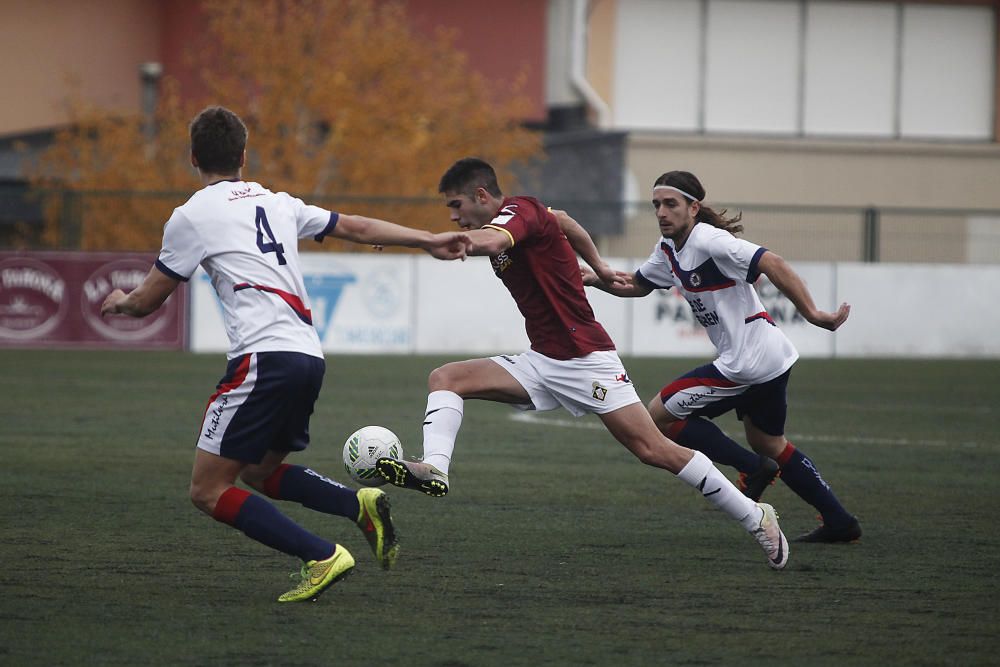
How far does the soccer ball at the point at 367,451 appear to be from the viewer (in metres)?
6.43

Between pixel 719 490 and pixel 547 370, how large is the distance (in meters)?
0.97

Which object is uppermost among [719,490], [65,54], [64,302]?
[65,54]

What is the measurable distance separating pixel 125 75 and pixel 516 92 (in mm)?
9337

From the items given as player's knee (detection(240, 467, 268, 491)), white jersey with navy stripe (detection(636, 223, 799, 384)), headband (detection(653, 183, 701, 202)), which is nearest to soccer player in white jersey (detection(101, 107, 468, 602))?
player's knee (detection(240, 467, 268, 491))

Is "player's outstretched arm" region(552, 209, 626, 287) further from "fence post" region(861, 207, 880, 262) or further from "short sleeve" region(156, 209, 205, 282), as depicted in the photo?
"fence post" region(861, 207, 880, 262)

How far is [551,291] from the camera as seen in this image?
667 centimetres

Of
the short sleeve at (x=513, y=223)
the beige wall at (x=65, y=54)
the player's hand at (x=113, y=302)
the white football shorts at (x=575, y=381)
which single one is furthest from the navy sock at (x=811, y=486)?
the beige wall at (x=65, y=54)

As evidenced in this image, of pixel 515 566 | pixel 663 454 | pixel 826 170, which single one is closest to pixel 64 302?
pixel 515 566

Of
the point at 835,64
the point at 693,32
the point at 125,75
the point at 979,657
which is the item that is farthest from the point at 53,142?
the point at 979,657

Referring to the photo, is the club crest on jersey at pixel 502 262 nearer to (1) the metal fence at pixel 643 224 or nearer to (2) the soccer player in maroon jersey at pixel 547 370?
(2) the soccer player in maroon jersey at pixel 547 370

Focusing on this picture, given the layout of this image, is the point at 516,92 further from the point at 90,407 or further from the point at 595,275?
the point at 595,275

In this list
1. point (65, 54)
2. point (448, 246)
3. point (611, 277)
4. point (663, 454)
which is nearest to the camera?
point (448, 246)

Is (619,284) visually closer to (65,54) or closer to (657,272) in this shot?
(657,272)

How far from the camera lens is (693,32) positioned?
3344cm
